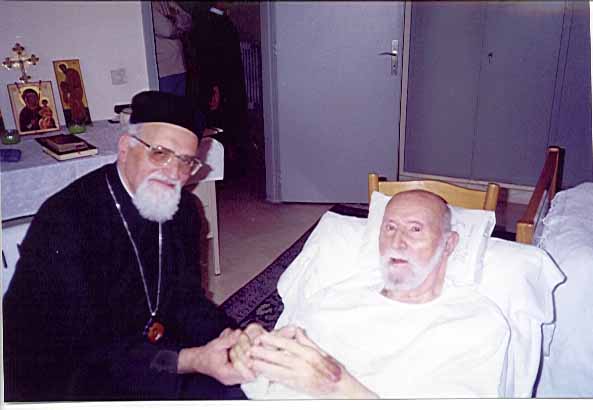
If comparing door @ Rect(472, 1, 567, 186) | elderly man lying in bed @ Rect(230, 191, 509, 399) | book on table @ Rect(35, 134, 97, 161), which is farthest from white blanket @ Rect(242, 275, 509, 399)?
door @ Rect(472, 1, 567, 186)

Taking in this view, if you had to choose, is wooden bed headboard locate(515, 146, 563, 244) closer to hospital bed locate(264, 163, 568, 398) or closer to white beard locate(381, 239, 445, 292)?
hospital bed locate(264, 163, 568, 398)

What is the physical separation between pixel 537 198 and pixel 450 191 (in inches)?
8.7

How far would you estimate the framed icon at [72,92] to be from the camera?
111cm

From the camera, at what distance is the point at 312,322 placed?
120 centimetres

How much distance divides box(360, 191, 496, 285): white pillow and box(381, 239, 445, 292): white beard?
67 millimetres

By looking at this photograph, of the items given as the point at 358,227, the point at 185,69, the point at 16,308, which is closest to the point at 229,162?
the point at 185,69

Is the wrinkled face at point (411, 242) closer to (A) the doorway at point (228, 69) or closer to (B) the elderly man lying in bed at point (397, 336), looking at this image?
(B) the elderly man lying in bed at point (397, 336)

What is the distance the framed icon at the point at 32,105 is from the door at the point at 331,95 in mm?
541

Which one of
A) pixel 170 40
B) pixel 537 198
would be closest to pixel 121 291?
pixel 170 40

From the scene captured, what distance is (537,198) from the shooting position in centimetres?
141

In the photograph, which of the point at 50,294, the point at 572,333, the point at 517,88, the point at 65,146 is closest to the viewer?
the point at 50,294

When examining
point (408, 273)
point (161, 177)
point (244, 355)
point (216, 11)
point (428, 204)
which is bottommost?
point (244, 355)

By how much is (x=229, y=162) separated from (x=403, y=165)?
2.01ft

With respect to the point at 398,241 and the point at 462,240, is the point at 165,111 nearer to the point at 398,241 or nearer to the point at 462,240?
the point at 398,241
